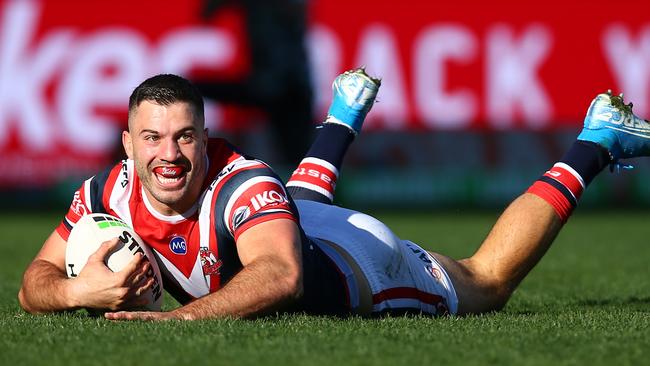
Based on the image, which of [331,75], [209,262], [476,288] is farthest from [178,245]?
[331,75]

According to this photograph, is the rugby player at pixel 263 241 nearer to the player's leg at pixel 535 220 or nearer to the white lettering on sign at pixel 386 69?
the player's leg at pixel 535 220

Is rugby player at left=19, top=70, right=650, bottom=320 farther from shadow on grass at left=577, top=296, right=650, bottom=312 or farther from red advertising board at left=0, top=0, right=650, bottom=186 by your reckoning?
red advertising board at left=0, top=0, right=650, bottom=186

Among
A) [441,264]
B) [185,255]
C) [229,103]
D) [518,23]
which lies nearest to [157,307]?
[185,255]

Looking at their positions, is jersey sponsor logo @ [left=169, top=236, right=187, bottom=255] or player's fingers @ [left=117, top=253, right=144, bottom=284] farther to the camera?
jersey sponsor logo @ [left=169, top=236, right=187, bottom=255]

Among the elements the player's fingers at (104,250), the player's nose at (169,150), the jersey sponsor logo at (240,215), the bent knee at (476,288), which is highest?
the player's nose at (169,150)

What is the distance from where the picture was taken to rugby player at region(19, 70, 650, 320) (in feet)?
16.9

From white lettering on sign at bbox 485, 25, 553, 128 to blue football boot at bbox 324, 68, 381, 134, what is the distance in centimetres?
1090

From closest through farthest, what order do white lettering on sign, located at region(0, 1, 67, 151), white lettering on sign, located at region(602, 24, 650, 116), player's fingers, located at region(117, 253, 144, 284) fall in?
player's fingers, located at region(117, 253, 144, 284), white lettering on sign, located at region(0, 1, 67, 151), white lettering on sign, located at region(602, 24, 650, 116)

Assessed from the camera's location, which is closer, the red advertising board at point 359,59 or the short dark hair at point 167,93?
the short dark hair at point 167,93

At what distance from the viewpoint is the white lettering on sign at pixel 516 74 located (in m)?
18.1

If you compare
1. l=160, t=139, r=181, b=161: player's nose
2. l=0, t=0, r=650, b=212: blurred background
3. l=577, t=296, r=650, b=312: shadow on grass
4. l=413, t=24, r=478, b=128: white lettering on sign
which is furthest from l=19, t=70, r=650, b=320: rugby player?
l=413, t=24, r=478, b=128: white lettering on sign

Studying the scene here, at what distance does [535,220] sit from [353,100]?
61.6 inches

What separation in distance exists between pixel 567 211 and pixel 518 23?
11996mm

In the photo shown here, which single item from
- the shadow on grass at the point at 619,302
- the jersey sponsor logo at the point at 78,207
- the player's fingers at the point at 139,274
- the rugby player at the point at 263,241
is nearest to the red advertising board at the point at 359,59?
the shadow on grass at the point at 619,302
